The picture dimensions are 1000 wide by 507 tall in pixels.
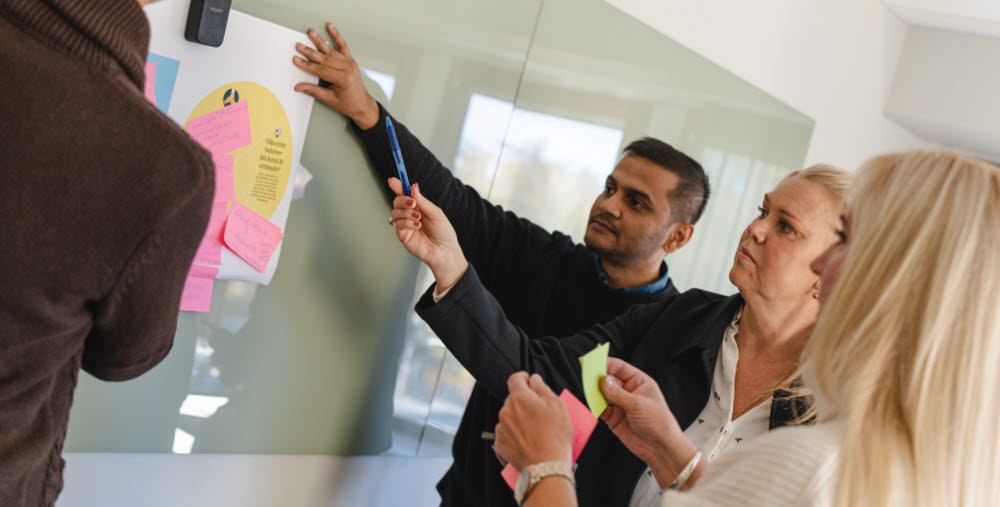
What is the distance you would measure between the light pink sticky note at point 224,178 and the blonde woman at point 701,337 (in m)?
0.33

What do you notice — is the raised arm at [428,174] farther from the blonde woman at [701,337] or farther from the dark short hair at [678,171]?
the dark short hair at [678,171]

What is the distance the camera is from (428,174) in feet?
7.01

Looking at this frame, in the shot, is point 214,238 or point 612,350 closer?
point 214,238

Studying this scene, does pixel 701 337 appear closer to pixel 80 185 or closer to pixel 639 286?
pixel 639 286

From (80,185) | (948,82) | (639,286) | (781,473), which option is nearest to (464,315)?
(639,286)

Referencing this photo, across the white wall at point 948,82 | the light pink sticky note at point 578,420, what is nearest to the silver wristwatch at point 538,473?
the light pink sticky note at point 578,420

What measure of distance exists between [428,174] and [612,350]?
526 millimetres

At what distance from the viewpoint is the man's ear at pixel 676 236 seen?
2.68 meters

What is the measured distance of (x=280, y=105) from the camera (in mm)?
1854

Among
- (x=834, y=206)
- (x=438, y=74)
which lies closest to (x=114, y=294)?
(x=438, y=74)

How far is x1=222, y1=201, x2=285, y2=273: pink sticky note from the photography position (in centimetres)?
181

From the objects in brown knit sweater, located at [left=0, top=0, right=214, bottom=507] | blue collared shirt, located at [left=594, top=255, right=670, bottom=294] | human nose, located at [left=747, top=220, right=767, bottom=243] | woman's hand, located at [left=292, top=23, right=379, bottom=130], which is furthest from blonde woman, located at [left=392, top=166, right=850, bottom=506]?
brown knit sweater, located at [left=0, top=0, right=214, bottom=507]

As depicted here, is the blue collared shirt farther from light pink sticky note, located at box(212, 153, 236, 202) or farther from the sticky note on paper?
the sticky note on paper

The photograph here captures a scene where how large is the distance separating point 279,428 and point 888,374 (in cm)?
129
